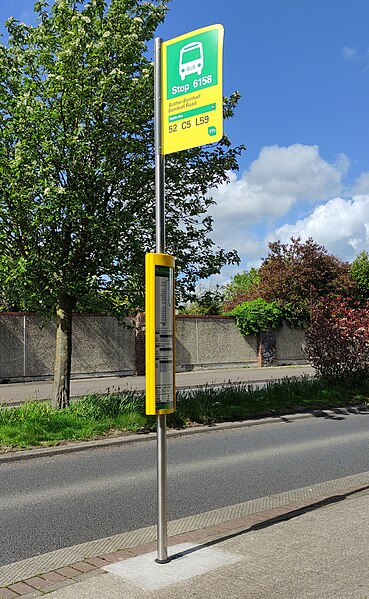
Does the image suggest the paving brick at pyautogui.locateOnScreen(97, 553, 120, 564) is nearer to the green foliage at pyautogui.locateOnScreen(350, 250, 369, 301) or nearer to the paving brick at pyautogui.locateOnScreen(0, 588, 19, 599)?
the paving brick at pyautogui.locateOnScreen(0, 588, 19, 599)

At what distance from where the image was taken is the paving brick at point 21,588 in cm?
429

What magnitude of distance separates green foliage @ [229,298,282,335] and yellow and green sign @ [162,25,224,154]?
26.7 meters

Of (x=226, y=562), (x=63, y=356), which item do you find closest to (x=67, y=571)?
(x=226, y=562)

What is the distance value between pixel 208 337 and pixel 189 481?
73.5 ft

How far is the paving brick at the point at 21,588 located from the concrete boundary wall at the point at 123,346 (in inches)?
542

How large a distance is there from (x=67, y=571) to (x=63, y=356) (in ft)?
24.6

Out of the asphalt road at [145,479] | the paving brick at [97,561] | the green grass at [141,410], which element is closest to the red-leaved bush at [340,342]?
the green grass at [141,410]

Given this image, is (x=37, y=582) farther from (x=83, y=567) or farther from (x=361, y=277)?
(x=361, y=277)

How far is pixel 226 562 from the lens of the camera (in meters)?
4.63

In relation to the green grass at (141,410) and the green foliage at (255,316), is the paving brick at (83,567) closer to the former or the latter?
the green grass at (141,410)

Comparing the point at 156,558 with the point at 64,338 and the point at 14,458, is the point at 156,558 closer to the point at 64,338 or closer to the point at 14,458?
the point at 14,458

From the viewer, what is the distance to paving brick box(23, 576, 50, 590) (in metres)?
4.38

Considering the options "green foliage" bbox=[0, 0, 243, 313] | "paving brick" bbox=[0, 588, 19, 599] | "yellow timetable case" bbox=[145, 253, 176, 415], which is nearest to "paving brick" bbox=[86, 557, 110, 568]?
"paving brick" bbox=[0, 588, 19, 599]

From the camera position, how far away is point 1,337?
74.5ft
